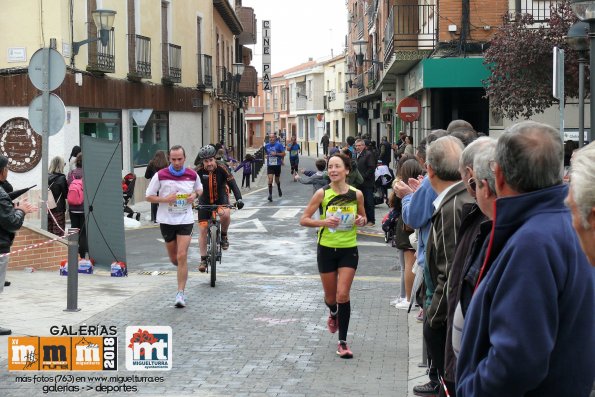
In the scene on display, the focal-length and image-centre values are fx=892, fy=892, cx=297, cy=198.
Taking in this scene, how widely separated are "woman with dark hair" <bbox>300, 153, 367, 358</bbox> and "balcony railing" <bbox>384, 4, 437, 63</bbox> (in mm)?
14360

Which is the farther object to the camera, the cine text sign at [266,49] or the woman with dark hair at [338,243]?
the cine text sign at [266,49]

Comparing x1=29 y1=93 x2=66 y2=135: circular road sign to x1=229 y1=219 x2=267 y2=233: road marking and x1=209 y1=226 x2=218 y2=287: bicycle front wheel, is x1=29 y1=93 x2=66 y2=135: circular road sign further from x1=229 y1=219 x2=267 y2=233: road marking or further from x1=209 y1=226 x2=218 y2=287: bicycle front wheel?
x1=229 y1=219 x2=267 y2=233: road marking

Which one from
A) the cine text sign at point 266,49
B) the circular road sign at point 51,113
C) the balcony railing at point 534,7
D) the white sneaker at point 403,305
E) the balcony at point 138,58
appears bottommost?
the white sneaker at point 403,305

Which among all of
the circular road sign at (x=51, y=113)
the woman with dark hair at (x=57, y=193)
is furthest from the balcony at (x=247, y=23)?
the circular road sign at (x=51, y=113)

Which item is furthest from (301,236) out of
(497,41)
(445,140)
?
(445,140)

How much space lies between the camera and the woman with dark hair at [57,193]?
13.3 meters

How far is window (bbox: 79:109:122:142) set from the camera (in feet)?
74.6

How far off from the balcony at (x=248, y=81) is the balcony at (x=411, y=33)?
71.4 feet

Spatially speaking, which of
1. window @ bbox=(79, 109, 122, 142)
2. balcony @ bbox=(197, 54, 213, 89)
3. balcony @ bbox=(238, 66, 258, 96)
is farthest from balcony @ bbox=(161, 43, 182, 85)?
balcony @ bbox=(238, 66, 258, 96)

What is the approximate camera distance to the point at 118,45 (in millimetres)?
24625

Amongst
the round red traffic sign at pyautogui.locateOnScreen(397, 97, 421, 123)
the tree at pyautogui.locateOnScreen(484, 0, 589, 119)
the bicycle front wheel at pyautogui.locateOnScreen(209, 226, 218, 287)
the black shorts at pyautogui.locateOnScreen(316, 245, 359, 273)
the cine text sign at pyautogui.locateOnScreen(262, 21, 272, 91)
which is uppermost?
the cine text sign at pyautogui.locateOnScreen(262, 21, 272, 91)

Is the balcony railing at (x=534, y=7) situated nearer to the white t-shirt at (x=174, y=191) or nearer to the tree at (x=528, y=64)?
the tree at (x=528, y=64)

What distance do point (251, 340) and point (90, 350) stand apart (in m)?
1.57

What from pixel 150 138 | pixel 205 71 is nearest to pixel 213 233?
pixel 150 138
